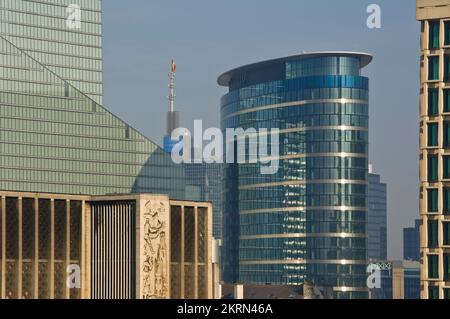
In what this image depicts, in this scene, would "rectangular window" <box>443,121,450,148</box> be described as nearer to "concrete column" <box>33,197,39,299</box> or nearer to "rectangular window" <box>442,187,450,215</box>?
"rectangular window" <box>442,187,450,215</box>

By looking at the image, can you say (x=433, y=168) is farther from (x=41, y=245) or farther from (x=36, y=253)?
(x=36, y=253)

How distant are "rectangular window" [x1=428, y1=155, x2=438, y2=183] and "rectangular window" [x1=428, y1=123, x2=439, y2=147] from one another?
1269 millimetres

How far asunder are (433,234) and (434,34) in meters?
20.8

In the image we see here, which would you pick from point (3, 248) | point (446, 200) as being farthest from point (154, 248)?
point (446, 200)

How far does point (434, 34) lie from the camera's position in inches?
4934

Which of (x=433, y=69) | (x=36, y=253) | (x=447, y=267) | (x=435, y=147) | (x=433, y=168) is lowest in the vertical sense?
(x=36, y=253)

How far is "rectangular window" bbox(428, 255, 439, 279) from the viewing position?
385 feet

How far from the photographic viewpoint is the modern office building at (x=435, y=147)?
117 meters

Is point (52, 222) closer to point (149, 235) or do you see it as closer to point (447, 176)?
point (149, 235)

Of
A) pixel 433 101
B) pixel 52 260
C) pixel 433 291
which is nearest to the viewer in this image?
pixel 433 291

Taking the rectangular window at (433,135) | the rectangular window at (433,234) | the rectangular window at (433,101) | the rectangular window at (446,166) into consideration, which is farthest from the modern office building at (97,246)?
the rectangular window at (446,166)

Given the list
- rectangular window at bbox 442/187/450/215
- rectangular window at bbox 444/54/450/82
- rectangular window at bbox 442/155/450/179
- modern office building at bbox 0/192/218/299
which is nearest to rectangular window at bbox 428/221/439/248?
rectangular window at bbox 442/187/450/215
